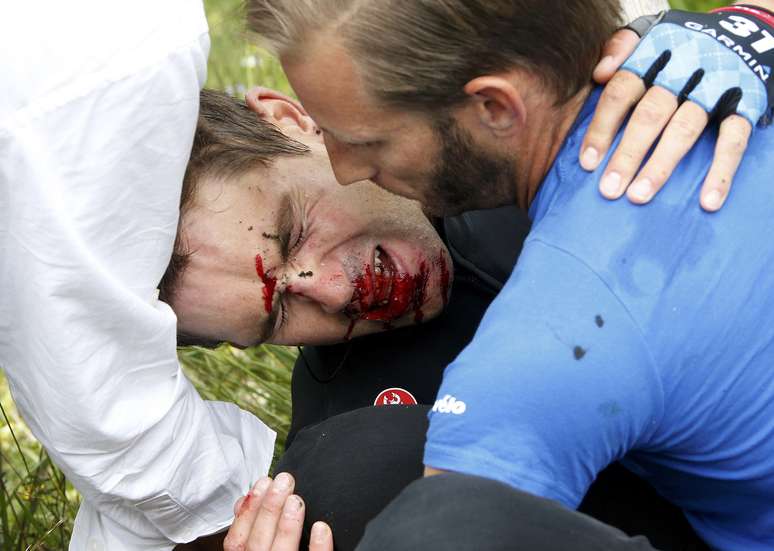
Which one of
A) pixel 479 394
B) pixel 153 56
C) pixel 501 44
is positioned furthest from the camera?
pixel 153 56

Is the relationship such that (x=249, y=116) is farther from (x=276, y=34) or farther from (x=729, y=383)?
(x=729, y=383)

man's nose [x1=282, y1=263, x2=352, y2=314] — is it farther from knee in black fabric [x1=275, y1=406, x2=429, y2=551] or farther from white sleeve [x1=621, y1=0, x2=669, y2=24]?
white sleeve [x1=621, y1=0, x2=669, y2=24]

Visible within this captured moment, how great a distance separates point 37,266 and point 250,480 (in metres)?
0.72

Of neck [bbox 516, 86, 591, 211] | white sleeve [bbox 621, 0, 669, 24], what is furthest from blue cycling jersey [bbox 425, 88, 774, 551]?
white sleeve [bbox 621, 0, 669, 24]

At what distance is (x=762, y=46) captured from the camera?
6.40 feet

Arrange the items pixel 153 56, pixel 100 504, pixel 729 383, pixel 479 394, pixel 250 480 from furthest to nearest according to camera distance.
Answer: pixel 250 480, pixel 100 504, pixel 153 56, pixel 729 383, pixel 479 394

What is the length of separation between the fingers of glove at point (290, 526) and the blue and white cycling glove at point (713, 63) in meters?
0.95

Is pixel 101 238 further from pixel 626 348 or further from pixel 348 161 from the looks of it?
→ pixel 626 348

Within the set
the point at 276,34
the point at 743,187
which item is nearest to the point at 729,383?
the point at 743,187

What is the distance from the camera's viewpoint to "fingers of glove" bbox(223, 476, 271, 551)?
6.97ft

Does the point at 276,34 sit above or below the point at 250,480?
above

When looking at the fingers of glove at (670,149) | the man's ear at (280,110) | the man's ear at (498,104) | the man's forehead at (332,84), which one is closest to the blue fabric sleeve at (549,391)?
the fingers of glove at (670,149)

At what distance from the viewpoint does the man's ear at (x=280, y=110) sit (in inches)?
99.8

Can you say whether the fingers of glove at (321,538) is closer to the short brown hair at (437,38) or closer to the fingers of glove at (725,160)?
the short brown hair at (437,38)
